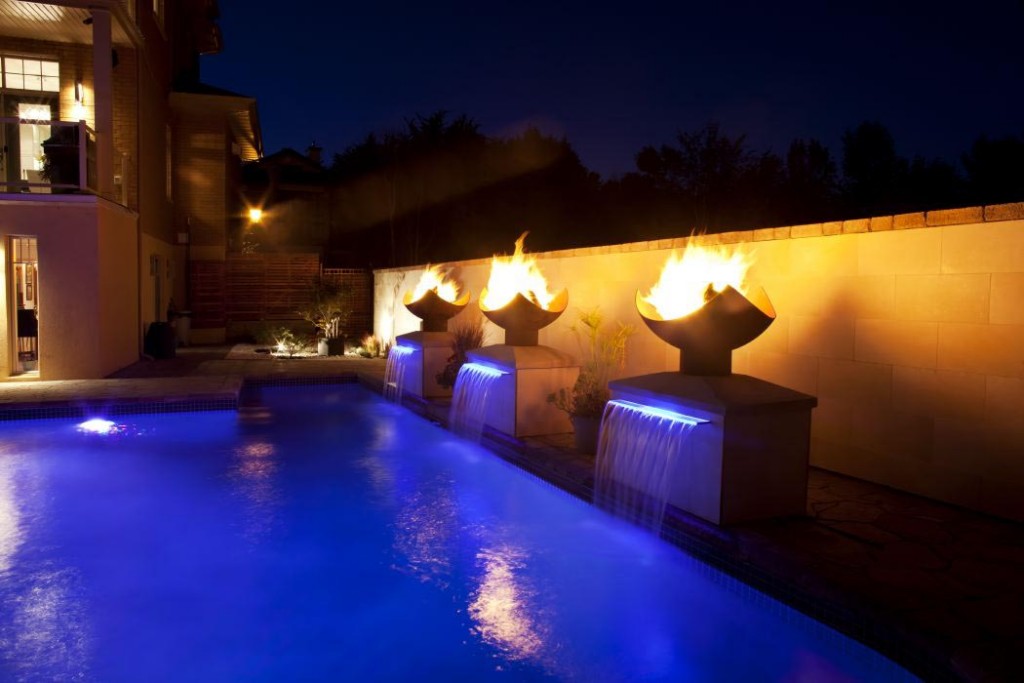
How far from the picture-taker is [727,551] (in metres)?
4.12

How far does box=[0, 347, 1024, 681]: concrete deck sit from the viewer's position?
294 centimetres

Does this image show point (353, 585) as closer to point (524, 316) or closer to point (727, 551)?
Answer: point (727, 551)

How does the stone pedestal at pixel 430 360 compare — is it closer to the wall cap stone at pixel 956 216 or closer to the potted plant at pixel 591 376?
the potted plant at pixel 591 376

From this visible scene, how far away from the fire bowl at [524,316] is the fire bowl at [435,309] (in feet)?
6.96

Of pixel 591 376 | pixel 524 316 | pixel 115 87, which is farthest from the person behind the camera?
pixel 115 87

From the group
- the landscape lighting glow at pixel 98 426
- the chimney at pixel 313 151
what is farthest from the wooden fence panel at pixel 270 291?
the chimney at pixel 313 151

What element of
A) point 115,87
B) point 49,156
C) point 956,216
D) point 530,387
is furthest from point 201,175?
point 956,216

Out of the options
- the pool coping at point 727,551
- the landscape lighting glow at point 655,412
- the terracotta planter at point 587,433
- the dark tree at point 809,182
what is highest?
the dark tree at point 809,182

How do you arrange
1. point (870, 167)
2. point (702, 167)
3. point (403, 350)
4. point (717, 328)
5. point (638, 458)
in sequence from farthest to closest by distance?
point (702, 167) < point (870, 167) < point (403, 350) < point (638, 458) < point (717, 328)

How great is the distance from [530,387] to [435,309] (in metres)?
3.17

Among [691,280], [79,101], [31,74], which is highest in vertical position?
[31,74]

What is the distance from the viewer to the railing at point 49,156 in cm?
995

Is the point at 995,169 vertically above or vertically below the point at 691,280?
above

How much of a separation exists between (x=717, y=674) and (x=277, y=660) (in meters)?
2.08
